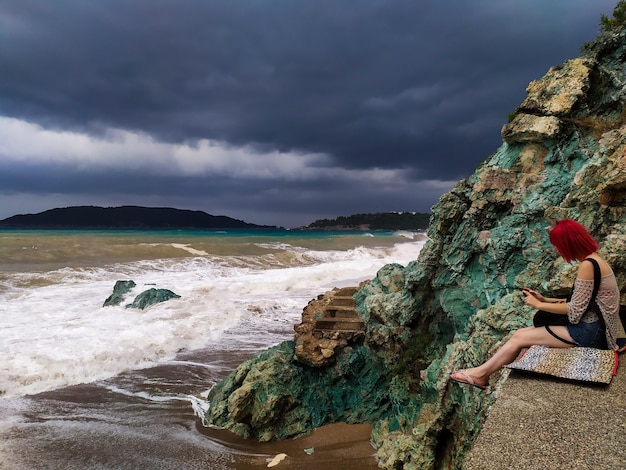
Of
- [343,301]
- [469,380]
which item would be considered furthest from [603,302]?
[343,301]

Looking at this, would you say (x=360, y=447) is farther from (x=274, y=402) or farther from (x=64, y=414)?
(x=64, y=414)

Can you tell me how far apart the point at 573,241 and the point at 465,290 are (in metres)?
2.10

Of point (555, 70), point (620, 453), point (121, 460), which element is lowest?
point (121, 460)

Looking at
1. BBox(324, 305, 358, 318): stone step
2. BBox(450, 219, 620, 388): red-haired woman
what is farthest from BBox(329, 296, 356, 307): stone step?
BBox(450, 219, 620, 388): red-haired woman

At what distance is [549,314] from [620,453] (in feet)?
4.73

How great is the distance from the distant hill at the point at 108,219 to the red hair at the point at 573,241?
148 meters

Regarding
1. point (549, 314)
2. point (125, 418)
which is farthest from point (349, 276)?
point (549, 314)

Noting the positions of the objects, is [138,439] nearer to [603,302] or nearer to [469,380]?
[469,380]

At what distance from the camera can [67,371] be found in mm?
→ 8828

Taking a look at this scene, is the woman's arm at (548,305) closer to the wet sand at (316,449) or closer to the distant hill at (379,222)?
the wet sand at (316,449)

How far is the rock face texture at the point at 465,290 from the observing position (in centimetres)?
442

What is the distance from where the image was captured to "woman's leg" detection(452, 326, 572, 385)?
355 centimetres

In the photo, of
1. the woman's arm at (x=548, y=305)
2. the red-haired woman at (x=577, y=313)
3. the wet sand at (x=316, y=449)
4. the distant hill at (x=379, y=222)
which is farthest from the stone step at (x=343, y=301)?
the distant hill at (x=379, y=222)

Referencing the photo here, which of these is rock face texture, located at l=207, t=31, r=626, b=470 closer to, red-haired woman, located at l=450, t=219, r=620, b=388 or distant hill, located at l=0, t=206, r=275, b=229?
red-haired woman, located at l=450, t=219, r=620, b=388
